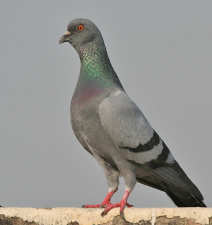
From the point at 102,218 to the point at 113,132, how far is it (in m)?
1.23

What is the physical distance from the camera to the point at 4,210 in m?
4.58

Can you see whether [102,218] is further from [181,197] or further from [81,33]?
[81,33]

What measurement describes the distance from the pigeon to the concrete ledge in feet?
0.61

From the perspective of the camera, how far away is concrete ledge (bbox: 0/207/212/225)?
435 centimetres

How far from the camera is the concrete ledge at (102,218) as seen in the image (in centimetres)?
435

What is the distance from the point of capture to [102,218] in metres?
4.67

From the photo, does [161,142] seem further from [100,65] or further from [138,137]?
[100,65]

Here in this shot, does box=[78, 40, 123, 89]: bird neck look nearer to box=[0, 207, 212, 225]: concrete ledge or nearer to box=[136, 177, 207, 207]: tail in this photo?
box=[136, 177, 207, 207]: tail

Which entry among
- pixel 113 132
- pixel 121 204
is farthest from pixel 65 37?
pixel 121 204

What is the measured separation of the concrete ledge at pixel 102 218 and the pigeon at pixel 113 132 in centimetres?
19

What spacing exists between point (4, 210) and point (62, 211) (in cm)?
78

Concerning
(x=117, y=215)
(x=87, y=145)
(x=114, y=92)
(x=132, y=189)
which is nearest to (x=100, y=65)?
(x=114, y=92)

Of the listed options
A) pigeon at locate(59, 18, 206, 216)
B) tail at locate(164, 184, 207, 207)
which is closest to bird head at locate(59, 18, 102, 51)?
pigeon at locate(59, 18, 206, 216)

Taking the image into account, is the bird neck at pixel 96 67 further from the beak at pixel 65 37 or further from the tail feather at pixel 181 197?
the tail feather at pixel 181 197
